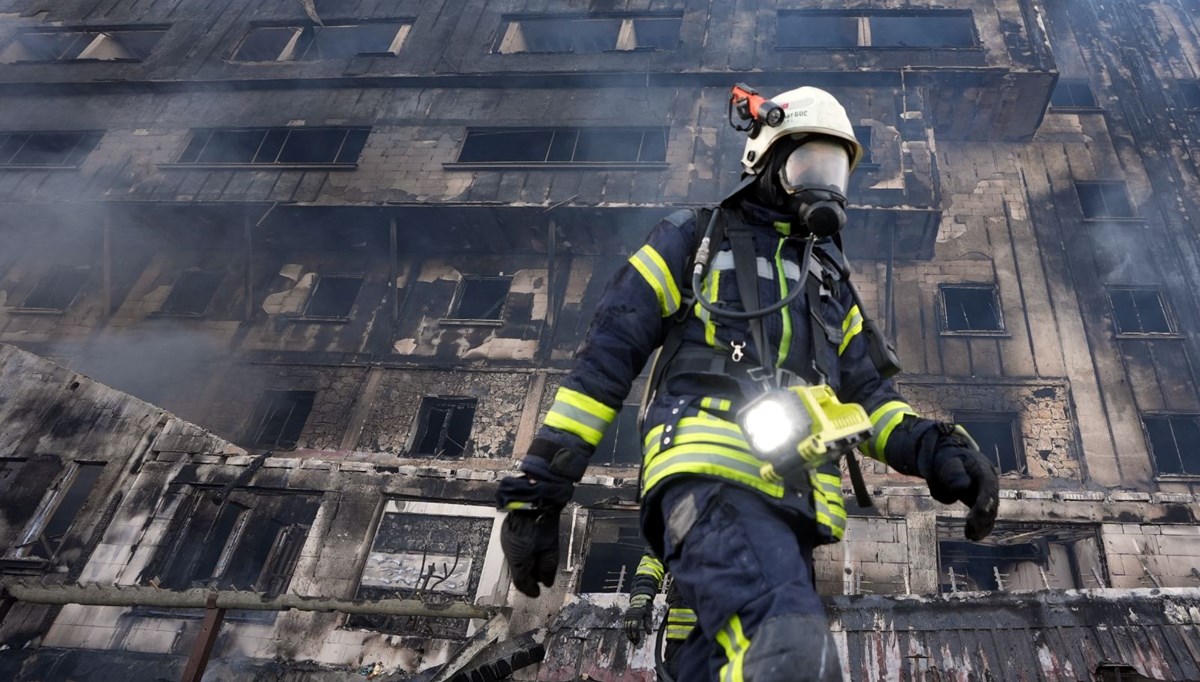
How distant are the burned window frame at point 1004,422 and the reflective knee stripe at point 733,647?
10.5 meters

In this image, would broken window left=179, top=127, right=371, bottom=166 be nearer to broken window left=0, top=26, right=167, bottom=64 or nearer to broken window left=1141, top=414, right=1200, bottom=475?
broken window left=0, top=26, right=167, bottom=64

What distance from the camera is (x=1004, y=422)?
35.0 ft

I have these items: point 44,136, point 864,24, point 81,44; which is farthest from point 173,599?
point 81,44

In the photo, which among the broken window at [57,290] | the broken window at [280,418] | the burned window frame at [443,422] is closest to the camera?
the burned window frame at [443,422]

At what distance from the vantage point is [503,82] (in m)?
15.1

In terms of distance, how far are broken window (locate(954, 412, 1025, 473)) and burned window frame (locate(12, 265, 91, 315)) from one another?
1974cm

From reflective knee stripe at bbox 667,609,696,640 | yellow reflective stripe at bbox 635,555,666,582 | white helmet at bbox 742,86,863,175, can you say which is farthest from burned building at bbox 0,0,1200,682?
white helmet at bbox 742,86,863,175

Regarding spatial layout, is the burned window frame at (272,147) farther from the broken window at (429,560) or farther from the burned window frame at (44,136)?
the broken window at (429,560)

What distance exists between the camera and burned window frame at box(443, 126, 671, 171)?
43.3 feet

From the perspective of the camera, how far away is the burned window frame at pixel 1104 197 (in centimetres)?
1253

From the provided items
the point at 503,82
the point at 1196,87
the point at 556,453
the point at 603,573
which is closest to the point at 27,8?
the point at 503,82

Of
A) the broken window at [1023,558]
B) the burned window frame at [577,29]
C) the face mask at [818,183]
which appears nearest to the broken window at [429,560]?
the broken window at [1023,558]

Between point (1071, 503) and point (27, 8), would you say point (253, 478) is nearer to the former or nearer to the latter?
point (1071, 503)

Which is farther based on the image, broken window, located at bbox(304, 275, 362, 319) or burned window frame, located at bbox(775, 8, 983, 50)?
broken window, located at bbox(304, 275, 362, 319)
